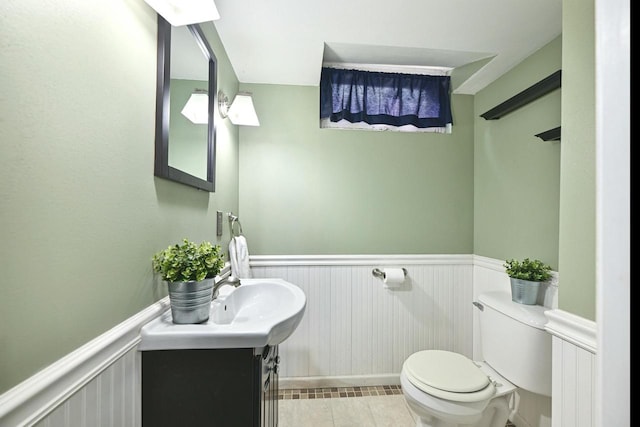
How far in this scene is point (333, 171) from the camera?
204 cm

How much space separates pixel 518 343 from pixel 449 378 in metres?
0.39

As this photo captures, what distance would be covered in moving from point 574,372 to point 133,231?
1433mm

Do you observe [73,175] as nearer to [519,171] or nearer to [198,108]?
[198,108]

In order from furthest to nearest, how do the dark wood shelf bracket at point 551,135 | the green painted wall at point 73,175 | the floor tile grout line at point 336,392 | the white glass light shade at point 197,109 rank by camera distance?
the floor tile grout line at point 336,392 → the dark wood shelf bracket at point 551,135 → the white glass light shade at point 197,109 → the green painted wall at point 73,175

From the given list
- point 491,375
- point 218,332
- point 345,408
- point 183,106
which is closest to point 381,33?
point 183,106

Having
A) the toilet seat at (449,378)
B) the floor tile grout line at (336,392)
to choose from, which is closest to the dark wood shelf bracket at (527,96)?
the toilet seat at (449,378)

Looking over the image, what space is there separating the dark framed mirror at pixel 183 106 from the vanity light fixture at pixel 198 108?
10mm

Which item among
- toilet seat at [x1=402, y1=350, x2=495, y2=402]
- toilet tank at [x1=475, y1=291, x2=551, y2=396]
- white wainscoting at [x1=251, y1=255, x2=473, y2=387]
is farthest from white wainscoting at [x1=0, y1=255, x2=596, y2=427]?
toilet seat at [x1=402, y1=350, x2=495, y2=402]

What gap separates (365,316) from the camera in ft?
6.66

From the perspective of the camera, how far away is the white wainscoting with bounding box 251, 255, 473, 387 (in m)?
1.99

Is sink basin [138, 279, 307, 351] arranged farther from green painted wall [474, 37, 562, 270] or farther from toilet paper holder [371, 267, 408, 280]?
green painted wall [474, 37, 562, 270]

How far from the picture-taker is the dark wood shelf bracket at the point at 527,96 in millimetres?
1402

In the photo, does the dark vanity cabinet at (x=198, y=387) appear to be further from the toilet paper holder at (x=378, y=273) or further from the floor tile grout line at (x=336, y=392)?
the toilet paper holder at (x=378, y=273)

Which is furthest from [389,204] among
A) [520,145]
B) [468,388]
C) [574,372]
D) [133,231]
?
[133,231]
